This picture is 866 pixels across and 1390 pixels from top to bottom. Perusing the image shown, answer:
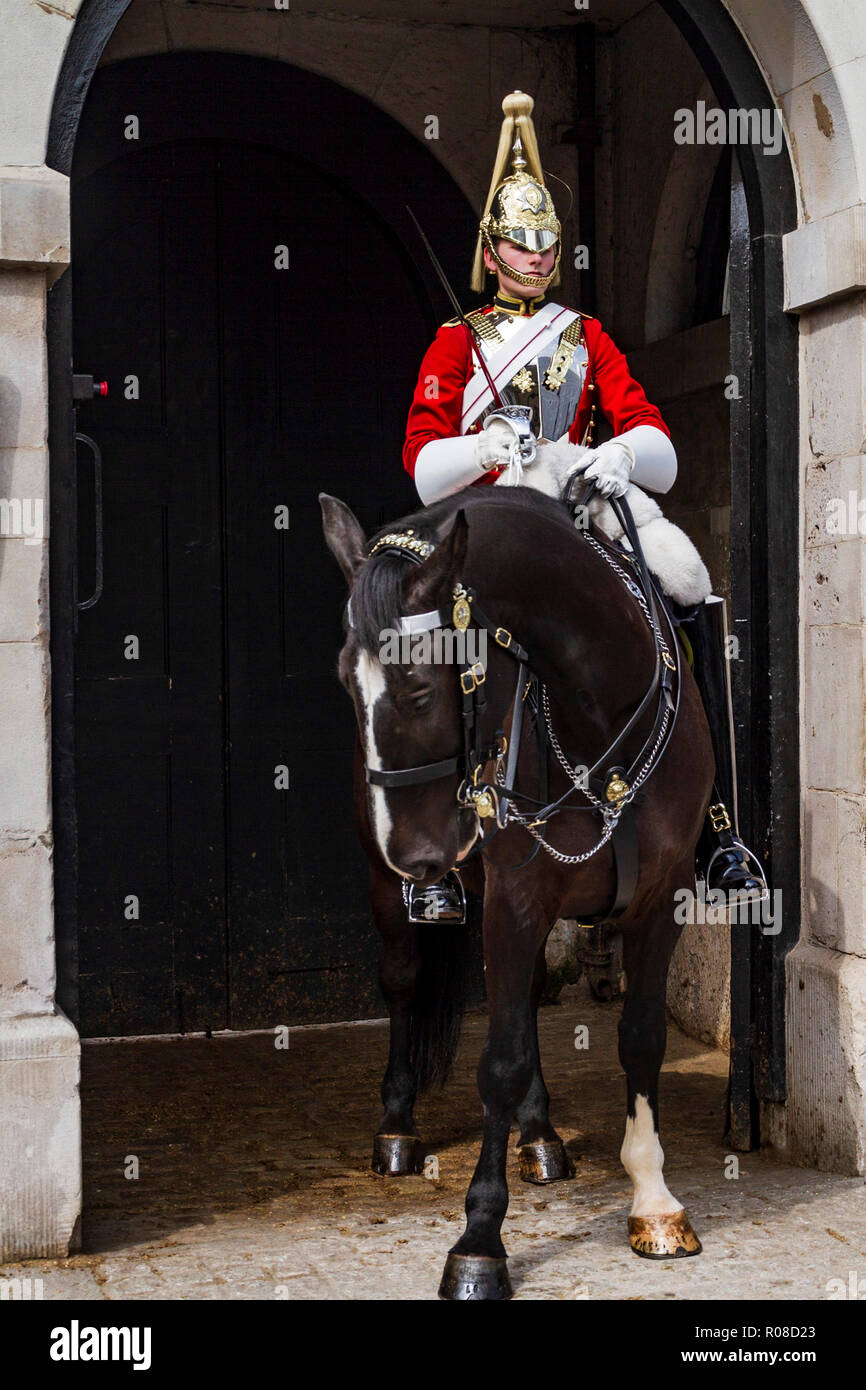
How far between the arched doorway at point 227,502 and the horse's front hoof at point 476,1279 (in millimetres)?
3033

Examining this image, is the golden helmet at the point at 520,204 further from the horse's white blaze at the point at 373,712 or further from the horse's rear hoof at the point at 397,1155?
the horse's rear hoof at the point at 397,1155

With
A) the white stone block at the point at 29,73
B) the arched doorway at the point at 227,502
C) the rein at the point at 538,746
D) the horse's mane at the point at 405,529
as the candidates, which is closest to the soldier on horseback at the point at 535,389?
the rein at the point at 538,746

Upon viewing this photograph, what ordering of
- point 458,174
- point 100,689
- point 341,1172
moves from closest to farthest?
1. point 341,1172
2. point 100,689
3. point 458,174

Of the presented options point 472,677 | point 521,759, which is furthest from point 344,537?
point 521,759

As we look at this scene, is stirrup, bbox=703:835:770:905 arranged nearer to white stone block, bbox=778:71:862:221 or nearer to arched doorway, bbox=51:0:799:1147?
arched doorway, bbox=51:0:799:1147

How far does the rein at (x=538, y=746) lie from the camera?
3.39m

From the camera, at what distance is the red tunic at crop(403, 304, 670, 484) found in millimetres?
4477

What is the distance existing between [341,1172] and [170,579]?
260 cm

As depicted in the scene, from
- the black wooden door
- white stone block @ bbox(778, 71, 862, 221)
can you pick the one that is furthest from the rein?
the black wooden door

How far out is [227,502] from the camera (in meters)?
6.60

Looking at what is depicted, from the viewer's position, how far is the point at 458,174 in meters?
6.86

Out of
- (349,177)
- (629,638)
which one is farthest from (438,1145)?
(349,177)

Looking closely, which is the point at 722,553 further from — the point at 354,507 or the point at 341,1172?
the point at 341,1172
